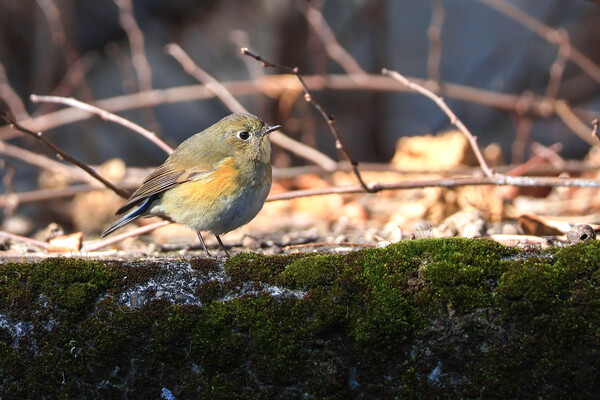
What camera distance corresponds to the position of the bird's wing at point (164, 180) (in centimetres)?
387

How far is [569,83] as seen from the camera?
7.94m

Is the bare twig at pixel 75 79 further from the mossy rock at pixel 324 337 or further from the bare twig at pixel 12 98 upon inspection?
the mossy rock at pixel 324 337

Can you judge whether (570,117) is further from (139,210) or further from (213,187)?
(139,210)

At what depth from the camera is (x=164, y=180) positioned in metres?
3.97

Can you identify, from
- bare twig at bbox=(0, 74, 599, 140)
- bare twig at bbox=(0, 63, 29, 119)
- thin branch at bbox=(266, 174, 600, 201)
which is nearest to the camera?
thin branch at bbox=(266, 174, 600, 201)

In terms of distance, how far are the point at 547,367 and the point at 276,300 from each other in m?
0.87

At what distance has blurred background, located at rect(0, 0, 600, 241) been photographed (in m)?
7.75

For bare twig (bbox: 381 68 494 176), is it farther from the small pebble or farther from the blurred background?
the blurred background

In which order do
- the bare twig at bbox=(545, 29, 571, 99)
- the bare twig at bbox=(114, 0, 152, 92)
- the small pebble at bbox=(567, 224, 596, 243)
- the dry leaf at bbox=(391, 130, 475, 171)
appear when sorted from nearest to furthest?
1. the small pebble at bbox=(567, 224, 596, 243)
2. the bare twig at bbox=(545, 29, 571, 99)
3. the dry leaf at bbox=(391, 130, 475, 171)
4. the bare twig at bbox=(114, 0, 152, 92)

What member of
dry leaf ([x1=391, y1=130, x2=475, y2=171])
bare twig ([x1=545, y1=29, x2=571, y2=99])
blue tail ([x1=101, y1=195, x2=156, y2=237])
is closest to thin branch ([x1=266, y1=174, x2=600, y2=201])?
blue tail ([x1=101, y1=195, x2=156, y2=237])

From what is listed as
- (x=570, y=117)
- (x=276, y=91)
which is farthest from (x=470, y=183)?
(x=276, y=91)

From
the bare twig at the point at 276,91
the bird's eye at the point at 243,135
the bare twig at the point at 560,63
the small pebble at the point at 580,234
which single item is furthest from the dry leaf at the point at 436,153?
→ the small pebble at the point at 580,234

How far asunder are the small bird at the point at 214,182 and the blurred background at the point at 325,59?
3.34m

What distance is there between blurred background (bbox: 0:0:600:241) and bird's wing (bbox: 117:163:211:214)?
344cm
